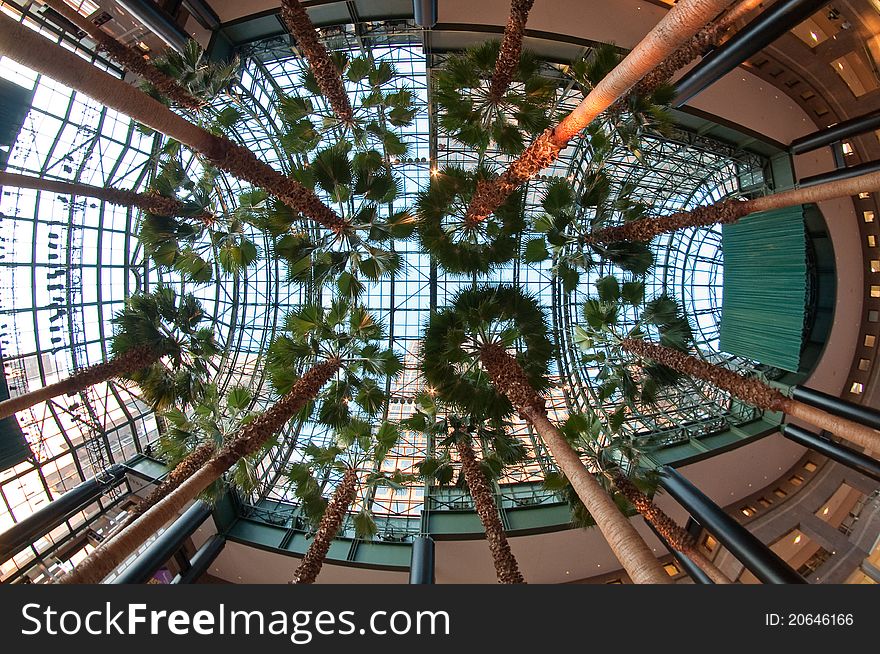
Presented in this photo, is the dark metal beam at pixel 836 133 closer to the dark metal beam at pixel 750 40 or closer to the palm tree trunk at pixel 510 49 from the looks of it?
the dark metal beam at pixel 750 40

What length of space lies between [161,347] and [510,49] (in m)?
11.3

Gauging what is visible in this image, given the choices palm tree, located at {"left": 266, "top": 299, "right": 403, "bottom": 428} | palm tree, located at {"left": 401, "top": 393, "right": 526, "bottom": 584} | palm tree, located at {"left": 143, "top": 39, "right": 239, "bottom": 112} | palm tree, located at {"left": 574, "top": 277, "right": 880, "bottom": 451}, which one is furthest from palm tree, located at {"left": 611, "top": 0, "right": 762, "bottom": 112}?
palm tree, located at {"left": 143, "top": 39, "right": 239, "bottom": 112}

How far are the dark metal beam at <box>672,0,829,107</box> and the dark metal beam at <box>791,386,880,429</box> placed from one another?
945 centimetres

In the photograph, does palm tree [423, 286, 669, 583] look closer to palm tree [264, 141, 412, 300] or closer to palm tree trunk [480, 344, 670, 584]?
palm tree trunk [480, 344, 670, 584]

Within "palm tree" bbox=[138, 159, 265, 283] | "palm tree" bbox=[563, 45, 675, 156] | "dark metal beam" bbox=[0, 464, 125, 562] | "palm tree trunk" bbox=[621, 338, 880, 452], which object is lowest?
"dark metal beam" bbox=[0, 464, 125, 562]

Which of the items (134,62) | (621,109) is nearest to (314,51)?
(134,62)

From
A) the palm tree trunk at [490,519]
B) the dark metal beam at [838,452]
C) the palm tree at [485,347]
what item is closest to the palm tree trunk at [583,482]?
the palm tree at [485,347]

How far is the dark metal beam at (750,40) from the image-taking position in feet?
30.1

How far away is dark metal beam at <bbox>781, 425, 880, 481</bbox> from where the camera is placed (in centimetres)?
1122

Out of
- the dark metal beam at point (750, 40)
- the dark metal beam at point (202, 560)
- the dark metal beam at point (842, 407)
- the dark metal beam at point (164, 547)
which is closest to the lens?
the dark metal beam at point (750, 40)

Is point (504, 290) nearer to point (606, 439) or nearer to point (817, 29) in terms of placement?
point (606, 439)

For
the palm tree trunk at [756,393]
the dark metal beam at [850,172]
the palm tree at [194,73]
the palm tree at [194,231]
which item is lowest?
the palm tree trunk at [756,393]

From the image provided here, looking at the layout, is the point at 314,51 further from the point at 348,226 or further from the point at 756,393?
the point at 756,393

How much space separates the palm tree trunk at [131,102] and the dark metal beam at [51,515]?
398 inches
